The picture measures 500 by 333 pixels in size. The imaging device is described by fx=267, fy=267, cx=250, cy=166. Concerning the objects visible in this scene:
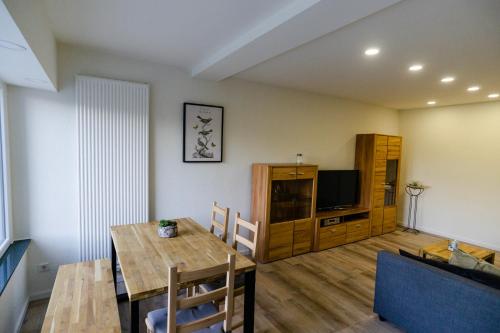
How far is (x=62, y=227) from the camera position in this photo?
9.08 feet

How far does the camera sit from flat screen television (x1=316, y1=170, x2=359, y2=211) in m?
4.56

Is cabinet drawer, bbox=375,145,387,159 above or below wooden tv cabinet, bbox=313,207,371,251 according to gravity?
above

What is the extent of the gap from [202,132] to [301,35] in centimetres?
187

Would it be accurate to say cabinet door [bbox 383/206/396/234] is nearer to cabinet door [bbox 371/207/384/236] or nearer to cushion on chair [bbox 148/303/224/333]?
cabinet door [bbox 371/207/384/236]

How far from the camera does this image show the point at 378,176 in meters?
5.04

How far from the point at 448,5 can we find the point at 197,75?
2.48 meters

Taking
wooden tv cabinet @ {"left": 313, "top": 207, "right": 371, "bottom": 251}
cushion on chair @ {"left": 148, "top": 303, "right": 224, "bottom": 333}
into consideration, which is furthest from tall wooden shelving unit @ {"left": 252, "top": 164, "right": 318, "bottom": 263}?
cushion on chair @ {"left": 148, "top": 303, "right": 224, "bottom": 333}

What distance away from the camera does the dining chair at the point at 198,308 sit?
1.41 meters

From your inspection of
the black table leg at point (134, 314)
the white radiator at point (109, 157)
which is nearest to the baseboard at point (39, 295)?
the white radiator at point (109, 157)

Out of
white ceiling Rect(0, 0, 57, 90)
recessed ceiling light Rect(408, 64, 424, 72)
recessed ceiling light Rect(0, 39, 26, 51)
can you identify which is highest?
recessed ceiling light Rect(408, 64, 424, 72)

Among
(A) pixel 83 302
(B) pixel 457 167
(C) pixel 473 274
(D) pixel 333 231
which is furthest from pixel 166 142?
(B) pixel 457 167

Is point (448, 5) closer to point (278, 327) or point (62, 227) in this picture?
point (278, 327)

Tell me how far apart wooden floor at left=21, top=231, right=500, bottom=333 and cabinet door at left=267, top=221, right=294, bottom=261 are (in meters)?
0.12

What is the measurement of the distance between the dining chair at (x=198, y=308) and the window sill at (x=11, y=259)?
1173 millimetres
